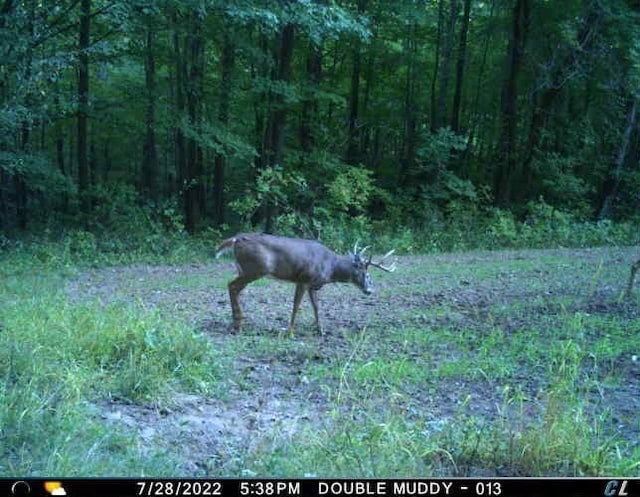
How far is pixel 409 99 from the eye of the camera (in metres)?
26.7

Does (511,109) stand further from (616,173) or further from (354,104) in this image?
(354,104)

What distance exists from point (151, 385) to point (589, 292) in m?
7.33

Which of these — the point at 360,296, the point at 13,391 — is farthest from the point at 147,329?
the point at 360,296

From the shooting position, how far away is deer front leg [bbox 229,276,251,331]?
348 inches

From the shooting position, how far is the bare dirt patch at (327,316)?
17.4 ft

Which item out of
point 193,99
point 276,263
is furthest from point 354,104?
point 276,263

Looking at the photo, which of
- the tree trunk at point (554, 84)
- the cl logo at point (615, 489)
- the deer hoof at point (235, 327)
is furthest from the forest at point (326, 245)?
the cl logo at point (615, 489)

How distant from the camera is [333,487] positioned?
3572mm

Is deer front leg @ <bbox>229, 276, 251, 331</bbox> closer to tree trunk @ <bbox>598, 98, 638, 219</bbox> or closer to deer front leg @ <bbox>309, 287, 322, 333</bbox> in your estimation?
deer front leg @ <bbox>309, 287, 322, 333</bbox>

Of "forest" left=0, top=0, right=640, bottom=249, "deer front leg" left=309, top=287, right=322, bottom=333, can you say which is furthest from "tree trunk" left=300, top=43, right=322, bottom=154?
"deer front leg" left=309, top=287, right=322, bottom=333

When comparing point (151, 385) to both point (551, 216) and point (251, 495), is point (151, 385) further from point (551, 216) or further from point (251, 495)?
point (551, 216)

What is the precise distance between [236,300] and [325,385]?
280cm

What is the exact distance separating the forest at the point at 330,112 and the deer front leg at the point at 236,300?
6.39 metres

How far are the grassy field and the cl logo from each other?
84 cm
